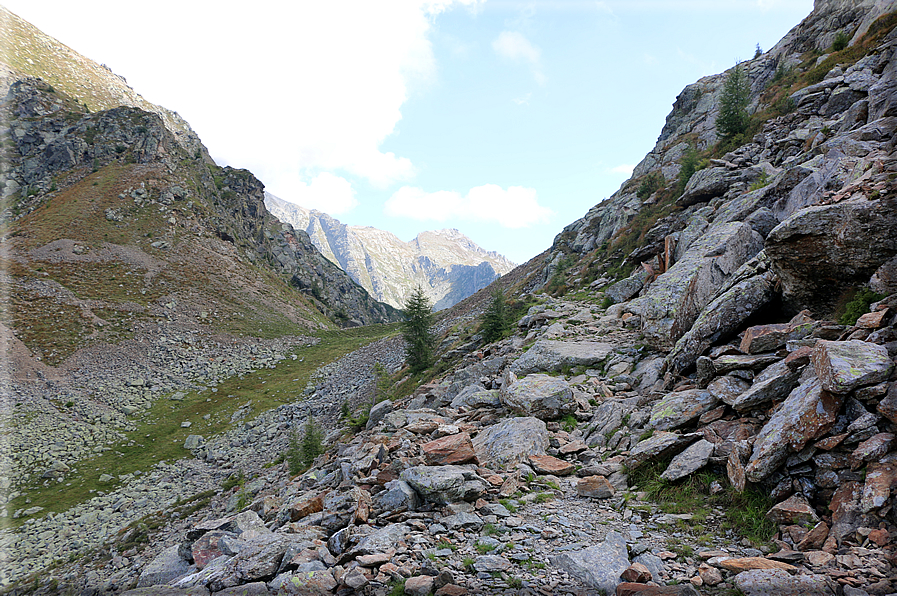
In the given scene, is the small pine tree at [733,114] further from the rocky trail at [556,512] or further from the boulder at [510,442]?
the boulder at [510,442]

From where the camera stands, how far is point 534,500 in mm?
9531

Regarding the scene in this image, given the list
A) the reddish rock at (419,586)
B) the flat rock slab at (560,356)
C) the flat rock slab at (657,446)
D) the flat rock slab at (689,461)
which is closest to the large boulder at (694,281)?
the flat rock slab at (560,356)

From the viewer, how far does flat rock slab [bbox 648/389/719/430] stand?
32.6 ft

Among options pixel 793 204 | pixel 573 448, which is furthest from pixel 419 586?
pixel 793 204

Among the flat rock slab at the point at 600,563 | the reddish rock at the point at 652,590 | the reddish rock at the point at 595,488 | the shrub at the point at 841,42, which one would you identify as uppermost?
the shrub at the point at 841,42

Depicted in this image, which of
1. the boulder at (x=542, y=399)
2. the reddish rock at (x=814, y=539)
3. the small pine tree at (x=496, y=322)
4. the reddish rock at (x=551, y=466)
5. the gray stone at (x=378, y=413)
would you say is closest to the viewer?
the reddish rock at (x=814, y=539)

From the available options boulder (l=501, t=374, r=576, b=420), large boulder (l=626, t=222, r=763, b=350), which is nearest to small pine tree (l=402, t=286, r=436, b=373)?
boulder (l=501, t=374, r=576, b=420)

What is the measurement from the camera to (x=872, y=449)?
5.98m

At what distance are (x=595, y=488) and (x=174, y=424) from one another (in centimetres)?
3979

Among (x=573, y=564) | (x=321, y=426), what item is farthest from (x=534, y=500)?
(x=321, y=426)

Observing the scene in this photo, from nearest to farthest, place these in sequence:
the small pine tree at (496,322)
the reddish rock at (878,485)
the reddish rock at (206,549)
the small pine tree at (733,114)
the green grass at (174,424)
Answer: the reddish rock at (878,485) < the reddish rock at (206,549) < the green grass at (174,424) < the small pine tree at (496,322) < the small pine tree at (733,114)

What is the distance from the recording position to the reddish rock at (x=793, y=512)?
20.2 feet

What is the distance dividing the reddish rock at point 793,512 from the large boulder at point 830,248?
20.4 feet

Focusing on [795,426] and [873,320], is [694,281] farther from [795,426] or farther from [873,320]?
[795,426]
